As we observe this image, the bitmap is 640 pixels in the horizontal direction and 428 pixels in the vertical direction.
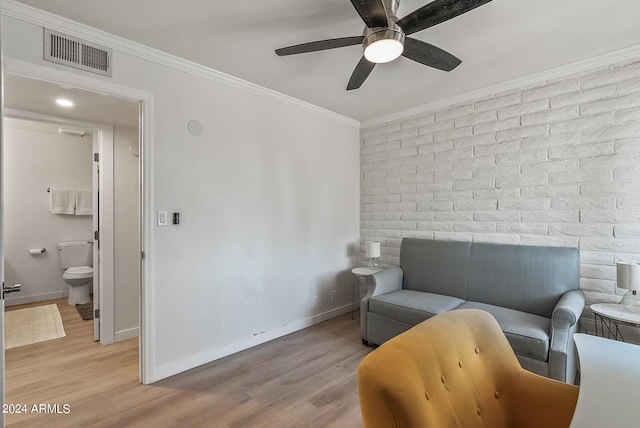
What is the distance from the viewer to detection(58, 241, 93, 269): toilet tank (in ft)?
14.6

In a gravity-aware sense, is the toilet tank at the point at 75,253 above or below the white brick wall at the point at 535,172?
below

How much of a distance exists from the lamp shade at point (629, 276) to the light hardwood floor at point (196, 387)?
2012mm

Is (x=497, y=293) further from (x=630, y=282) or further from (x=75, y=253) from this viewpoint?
(x=75, y=253)

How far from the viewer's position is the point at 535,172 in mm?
2639

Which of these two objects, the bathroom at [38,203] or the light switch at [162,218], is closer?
the light switch at [162,218]

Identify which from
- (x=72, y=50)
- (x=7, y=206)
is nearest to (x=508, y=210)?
(x=72, y=50)

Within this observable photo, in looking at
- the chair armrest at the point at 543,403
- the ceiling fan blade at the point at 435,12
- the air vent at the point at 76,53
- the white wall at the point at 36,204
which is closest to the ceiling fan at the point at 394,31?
the ceiling fan blade at the point at 435,12

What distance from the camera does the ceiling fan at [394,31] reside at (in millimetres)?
1376

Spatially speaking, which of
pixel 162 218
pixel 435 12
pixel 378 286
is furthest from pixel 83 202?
pixel 435 12

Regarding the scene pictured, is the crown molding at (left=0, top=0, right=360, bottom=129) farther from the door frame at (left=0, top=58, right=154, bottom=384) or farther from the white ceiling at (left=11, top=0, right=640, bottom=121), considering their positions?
the door frame at (left=0, top=58, right=154, bottom=384)

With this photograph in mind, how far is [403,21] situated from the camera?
152cm

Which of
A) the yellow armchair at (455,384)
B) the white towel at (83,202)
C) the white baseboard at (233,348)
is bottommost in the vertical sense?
the white baseboard at (233,348)

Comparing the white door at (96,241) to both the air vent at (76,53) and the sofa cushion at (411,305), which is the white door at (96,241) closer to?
the air vent at (76,53)

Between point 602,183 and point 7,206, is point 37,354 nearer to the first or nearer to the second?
point 7,206
